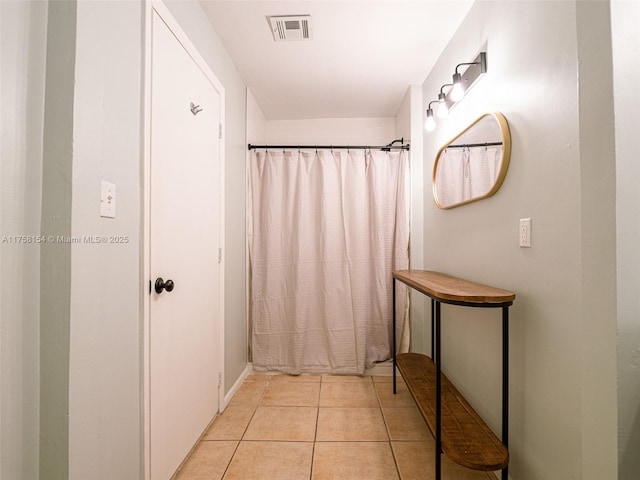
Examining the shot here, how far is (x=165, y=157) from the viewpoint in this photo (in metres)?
1.29

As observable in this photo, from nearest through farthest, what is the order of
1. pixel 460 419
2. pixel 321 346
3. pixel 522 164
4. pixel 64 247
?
pixel 64 247, pixel 522 164, pixel 460 419, pixel 321 346

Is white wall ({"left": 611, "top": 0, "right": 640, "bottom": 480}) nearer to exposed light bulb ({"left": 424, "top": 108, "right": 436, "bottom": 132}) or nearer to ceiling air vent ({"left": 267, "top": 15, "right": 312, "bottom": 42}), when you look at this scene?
exposed light bulb ({"left": 424, "top": 108, "right": 436, "bottom": 132})

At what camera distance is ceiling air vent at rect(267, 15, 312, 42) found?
1.72m

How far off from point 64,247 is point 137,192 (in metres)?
0.38

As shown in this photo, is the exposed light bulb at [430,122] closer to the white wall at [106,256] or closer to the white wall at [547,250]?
the white wall at [547,250]

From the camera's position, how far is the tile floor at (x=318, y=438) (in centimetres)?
142

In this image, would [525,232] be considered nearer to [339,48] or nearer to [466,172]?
[466,172]

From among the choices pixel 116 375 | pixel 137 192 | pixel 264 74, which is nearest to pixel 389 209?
pixel 264 74

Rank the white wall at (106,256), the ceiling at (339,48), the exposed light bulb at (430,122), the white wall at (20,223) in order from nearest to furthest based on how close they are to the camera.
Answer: the white wall at (20,223)
the white wall at (106,256)
the ceiling at (339,48)
the exposed light bulb at (430,122)

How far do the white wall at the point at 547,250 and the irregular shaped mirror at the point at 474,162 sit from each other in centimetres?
4

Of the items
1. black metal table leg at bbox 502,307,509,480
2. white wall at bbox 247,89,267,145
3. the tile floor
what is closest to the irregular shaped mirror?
black metal table leg at bbox 502,307,509,480

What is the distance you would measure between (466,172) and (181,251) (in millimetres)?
1644

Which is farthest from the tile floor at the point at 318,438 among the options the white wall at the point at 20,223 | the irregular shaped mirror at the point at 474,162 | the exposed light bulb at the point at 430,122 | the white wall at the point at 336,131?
the white wall at the point at 336,131

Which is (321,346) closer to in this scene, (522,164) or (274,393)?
(274,393)
